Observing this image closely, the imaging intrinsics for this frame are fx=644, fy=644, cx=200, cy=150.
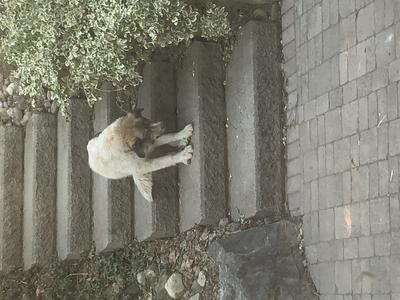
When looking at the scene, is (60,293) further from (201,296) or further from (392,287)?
(392,287)

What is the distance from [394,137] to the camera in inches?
147

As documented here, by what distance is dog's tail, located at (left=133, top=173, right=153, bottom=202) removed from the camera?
552 centimetres

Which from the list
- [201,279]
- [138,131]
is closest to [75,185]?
[138,131]

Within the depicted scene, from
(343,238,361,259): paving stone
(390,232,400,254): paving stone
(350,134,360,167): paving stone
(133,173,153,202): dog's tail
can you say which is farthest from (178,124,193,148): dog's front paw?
(390,232,400,254): paving stone

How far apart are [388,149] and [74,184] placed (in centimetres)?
326

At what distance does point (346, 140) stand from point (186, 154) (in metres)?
1.53

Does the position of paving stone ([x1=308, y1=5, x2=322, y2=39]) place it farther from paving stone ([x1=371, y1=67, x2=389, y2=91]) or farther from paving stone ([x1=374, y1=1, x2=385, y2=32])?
paving stone ([x1=371, y1=67, x2=389, y2=91])

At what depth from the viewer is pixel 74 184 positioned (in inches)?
240

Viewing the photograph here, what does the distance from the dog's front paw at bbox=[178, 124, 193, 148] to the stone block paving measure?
33.8 inches

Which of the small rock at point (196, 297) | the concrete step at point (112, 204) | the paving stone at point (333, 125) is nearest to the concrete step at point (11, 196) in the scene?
the concrete step at point (112, 204)

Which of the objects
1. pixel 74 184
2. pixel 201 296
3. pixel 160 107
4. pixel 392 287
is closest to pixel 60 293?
pixel 74 184

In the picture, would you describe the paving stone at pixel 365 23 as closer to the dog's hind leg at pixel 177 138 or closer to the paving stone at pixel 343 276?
the paving stone at pixel 343 276

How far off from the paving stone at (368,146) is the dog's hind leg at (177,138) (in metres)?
1.67

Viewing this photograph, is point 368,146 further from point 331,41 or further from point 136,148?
point 136,148
